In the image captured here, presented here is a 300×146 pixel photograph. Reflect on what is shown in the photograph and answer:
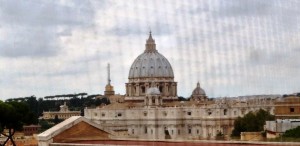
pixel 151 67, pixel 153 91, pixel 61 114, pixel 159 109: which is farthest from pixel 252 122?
pixel 61 114

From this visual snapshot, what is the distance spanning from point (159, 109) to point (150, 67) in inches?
586

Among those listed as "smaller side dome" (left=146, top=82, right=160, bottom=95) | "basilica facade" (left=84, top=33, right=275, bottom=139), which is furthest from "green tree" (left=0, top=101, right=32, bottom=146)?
"smaller side dome" (left=146, top=82, right=160, bottom=95)

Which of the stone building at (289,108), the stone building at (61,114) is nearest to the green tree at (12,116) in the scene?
the stone building at (289,108)

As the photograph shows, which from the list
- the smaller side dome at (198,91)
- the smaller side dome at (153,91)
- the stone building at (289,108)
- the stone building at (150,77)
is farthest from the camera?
the smaller side dome at (198,91)

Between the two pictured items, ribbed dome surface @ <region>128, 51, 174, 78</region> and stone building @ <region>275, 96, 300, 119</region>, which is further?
ribbed dome surface @ <region>128, 51, 174, 78</region>

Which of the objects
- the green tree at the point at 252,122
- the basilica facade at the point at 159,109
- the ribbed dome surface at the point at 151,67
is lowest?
the green tree at the point at 252,122

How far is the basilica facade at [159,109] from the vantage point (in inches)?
2729

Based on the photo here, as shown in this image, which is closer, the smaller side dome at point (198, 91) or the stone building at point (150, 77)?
the stone building at point (150, 77)

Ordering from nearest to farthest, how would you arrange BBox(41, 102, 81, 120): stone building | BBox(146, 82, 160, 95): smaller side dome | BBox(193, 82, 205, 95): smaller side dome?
1. BBox(146, 82, 160, 95): smaller side dome
2. BBox(193, 82, 205, 95): smaller side dome
3. BBox(41, 102, 81, 120): stone building

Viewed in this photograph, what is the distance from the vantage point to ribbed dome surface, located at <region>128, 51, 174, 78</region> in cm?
8994

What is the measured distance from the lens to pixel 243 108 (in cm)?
6762

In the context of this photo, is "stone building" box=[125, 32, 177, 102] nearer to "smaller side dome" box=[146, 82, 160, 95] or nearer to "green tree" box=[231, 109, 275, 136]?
"smaller side dome" box=[146, 82, 160, 95]

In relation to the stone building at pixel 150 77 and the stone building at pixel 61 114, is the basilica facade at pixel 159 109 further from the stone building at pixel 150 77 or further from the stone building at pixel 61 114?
the stone building at pixel 61 114

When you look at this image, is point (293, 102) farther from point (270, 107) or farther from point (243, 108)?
point (243, 108)
